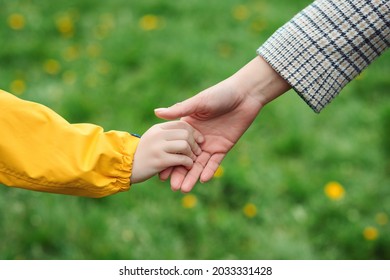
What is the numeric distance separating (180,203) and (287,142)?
69cm

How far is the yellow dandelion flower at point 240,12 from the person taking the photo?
3818mm

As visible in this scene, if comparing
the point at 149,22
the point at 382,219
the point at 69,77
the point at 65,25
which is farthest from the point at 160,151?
the point at 65,25

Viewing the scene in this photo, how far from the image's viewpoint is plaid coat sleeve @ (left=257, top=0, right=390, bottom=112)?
5.42ft

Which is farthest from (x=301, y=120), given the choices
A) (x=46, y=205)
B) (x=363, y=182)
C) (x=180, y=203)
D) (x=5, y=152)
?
(x=5, y=152)

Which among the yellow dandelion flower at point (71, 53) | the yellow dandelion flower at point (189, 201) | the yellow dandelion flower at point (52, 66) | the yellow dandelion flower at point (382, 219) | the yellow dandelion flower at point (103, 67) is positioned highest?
the yellow dandelion flower at point (71, 53)

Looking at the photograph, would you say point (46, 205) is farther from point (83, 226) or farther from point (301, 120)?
point (301, 120)

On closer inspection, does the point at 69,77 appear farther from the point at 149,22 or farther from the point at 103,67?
the point at 149,22

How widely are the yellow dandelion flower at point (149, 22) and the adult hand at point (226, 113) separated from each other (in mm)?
1998

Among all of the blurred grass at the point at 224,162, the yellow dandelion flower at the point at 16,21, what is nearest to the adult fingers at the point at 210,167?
the blurred grass at the point at 224,162

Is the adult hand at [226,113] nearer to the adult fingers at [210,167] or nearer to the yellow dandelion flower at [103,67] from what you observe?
the adult fingers at [210,167]

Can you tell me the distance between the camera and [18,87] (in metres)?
3.12

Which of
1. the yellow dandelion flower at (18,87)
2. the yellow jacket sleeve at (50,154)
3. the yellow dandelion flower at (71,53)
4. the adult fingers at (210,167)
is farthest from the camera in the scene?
the yellow dandelion flower at (71,53)

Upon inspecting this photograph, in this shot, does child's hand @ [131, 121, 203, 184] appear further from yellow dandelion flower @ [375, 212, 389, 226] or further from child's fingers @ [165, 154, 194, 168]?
yellow dandelion flower @ [375, 212, 389, 226]

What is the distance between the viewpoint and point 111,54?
11.2ft
